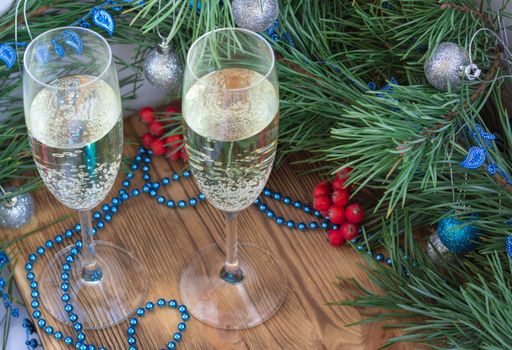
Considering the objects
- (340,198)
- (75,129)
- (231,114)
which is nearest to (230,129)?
(231,114)

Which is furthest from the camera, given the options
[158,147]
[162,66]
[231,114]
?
[158,147]

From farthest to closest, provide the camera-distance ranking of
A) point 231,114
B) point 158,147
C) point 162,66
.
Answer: point 158,147
point 162,66
point 231,114

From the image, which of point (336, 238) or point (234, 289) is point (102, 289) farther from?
point (336, 238)

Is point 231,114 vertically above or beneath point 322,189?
above

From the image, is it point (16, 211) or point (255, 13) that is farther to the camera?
point (16, 211)

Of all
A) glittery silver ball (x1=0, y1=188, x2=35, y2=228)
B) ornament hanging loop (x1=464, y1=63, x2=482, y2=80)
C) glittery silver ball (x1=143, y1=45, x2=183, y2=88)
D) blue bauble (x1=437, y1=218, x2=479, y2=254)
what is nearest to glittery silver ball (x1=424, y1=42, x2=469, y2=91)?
ornament hanging loop (x1=464, y1=63, x2=482, y2=80)

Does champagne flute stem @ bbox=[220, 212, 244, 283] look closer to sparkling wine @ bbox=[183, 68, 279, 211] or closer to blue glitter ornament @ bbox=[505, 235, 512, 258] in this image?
sparkling wine @ bbox=[183, 68, 279, 211]

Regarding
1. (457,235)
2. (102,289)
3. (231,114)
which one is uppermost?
(231,114)
